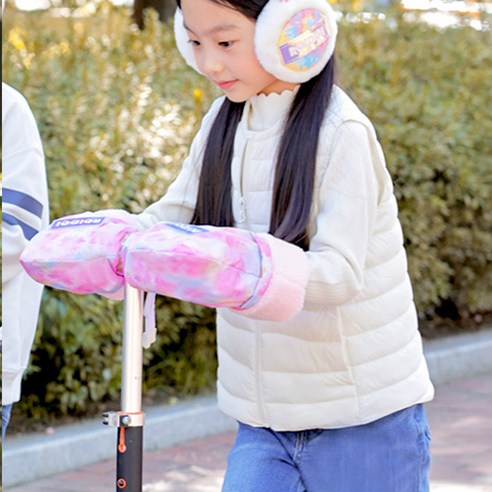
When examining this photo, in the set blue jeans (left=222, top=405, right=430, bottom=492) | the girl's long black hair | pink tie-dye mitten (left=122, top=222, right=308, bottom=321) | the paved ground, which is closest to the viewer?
pink tie-dye mitten (left=122, top=222, right=308, bottom=321)

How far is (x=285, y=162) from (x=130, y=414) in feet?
2.20

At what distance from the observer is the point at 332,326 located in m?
2.45

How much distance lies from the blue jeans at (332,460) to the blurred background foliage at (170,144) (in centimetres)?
261

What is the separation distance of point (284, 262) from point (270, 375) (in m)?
0.47

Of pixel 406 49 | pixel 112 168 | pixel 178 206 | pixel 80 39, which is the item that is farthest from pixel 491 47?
pixel 178 206

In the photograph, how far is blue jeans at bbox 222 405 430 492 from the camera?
97.7 inches

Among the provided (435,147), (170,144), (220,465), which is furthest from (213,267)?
(435,147)

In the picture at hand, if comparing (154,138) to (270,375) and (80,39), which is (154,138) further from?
(270,375)

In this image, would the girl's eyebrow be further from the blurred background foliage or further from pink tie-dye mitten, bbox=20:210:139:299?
the blurred background foliage

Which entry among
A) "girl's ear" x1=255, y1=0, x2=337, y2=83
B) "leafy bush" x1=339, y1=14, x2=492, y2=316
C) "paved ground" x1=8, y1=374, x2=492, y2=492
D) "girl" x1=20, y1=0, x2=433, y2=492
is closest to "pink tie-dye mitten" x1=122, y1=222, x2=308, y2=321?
"girl" x1=20, y1=0, x2=433, y2=492

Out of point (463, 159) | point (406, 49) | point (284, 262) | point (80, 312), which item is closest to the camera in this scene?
point (284, 262)

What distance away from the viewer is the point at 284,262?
6.86ft

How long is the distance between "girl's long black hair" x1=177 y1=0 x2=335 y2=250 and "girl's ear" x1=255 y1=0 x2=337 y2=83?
0.05 meters

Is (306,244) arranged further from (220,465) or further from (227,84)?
(220,465)
